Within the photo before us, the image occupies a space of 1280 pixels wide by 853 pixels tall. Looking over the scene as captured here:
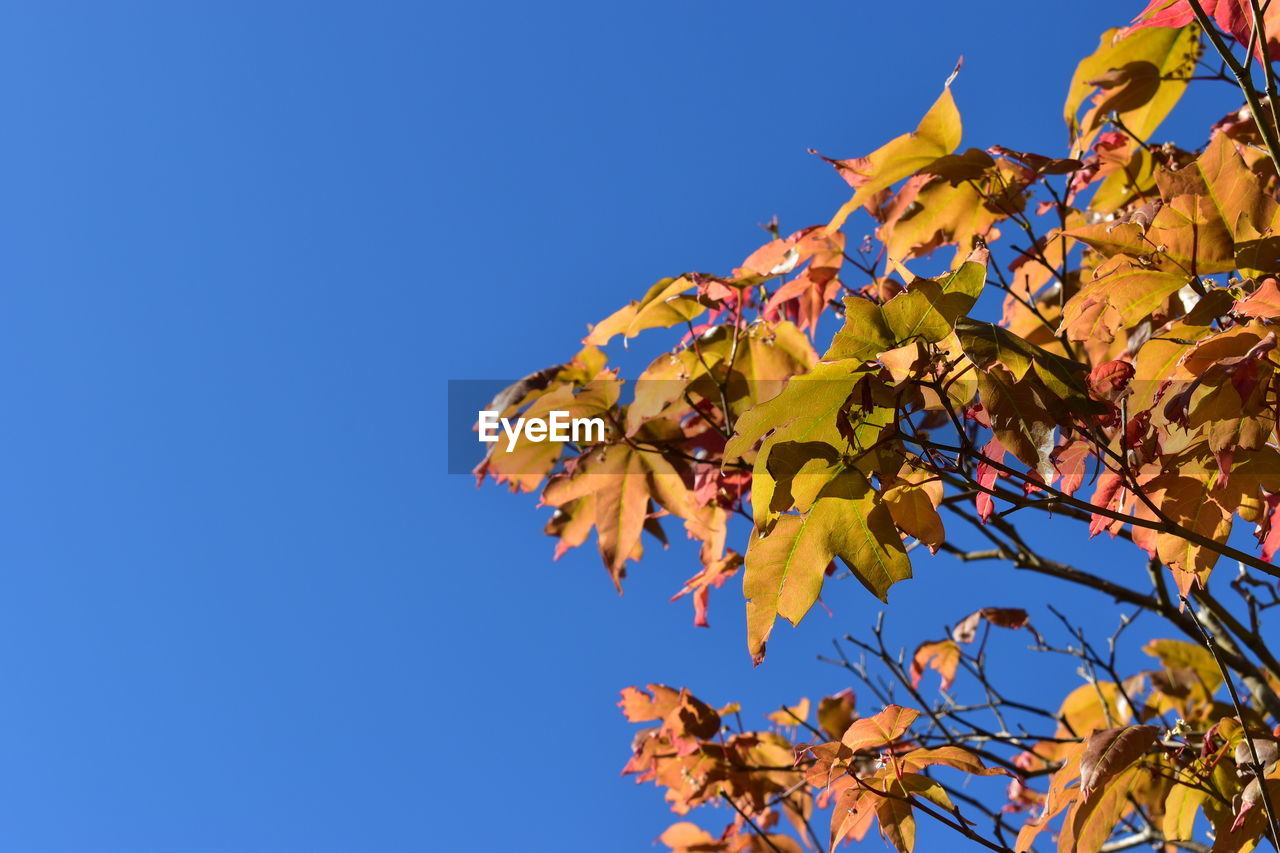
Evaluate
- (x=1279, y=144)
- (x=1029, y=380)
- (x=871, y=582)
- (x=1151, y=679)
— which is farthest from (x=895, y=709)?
(x=1151, y=679)

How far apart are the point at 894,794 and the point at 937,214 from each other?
39.2 inches

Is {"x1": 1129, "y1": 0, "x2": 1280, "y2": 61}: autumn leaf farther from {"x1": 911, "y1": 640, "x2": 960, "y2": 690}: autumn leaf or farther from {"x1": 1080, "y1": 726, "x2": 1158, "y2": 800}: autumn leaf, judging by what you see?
{"x1": 911, "y1": 640, "x2": 960, "y2": 690}: autumn leaf

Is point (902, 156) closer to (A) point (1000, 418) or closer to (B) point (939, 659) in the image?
(A) point (1000, 418)

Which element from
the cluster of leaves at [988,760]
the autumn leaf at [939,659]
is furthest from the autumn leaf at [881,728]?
the autumn leaf at [939,659]

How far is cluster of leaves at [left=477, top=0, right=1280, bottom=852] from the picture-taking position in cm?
105

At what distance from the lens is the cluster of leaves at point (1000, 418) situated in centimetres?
105

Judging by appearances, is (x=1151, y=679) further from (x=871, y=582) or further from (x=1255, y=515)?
(x=871, y=582)

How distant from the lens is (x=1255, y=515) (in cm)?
118

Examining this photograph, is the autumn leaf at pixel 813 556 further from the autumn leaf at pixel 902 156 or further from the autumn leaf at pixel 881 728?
the autumn leaf at pixel 902 156

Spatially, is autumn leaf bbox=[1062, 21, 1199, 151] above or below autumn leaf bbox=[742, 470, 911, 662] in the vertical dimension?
above

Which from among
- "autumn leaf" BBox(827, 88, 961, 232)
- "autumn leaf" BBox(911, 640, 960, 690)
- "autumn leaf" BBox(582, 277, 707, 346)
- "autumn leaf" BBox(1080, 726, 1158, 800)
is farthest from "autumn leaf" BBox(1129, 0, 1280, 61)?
"autumn leaf" BBox(911, 640, 960, 690)

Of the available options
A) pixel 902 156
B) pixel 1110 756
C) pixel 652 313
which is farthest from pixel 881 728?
pixel 902 156

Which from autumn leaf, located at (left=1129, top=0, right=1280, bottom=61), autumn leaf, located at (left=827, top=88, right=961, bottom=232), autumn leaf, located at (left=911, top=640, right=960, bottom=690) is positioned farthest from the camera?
autumn leaf, located at (left=911, top=640, right=960, bottom=690)

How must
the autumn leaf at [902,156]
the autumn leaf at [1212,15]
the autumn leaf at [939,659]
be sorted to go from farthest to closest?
the autumn leaf at [939,659], the autumn leaf at [902,156], the autumn leaf at [1212,15]
